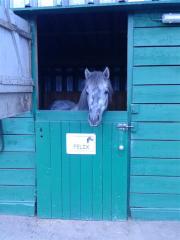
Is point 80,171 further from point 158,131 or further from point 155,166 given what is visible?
point 158,131

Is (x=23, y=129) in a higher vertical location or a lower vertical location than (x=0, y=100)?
lower

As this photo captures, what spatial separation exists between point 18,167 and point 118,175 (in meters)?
1.18

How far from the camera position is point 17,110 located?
3.15 metres

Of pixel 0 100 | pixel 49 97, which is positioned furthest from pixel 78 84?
pixel 0 100

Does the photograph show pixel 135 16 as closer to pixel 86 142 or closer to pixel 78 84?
pixel 86 142

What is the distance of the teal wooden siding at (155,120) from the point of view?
3.41 m

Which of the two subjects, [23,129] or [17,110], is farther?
[23,129]

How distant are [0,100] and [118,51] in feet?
10.4

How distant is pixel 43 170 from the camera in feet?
12.2

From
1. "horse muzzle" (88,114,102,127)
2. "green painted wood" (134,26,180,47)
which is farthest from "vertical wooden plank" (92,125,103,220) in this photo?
"green painted wood" (134,26,180,47)

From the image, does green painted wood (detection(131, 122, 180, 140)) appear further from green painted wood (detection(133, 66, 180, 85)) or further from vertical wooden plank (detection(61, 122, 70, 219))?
vertical wooden plank (detection(61, 122, 70, 219))

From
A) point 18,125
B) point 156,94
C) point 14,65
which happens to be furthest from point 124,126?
point 14,65

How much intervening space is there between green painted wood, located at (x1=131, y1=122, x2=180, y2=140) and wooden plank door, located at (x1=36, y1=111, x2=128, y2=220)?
18 centimetres

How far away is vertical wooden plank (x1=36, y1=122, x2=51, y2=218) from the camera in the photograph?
3.64 meters
